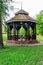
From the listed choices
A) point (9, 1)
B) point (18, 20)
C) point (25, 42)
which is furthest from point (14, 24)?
point (9, 1)

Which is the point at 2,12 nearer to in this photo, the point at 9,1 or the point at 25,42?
the point at 9,1

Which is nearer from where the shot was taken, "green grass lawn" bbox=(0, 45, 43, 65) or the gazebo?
"green grass lawn" bbox=(0, 45, 43, 65)

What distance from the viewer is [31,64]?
35.0ft

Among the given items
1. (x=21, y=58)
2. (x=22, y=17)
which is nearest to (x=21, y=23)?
(x=22, y=17)

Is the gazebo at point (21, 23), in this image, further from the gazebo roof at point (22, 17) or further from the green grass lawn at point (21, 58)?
the green grass lawn at point (21, 58)

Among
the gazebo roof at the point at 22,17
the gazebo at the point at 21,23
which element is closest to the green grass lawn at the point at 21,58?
the gazebo at the point at 21,23

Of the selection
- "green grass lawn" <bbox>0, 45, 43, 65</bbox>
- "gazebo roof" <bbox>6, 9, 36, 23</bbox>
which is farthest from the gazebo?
"green grass lawn" <bbox>0, 45, 43, 65</bbox>

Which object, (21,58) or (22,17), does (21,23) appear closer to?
(22,17)

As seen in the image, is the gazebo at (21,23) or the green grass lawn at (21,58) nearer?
the green grass lawn at (21,58)

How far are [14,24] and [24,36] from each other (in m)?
2.08

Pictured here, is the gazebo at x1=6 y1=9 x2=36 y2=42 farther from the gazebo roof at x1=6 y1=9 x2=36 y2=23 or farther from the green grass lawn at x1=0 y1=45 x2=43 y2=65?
the green grass lawn at x1=0 y1=45 x2=43 y2=65

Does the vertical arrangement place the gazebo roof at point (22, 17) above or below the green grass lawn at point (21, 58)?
above

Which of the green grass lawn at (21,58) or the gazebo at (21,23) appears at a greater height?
the gazebo at (21,23)

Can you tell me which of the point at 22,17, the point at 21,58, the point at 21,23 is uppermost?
the point at 22,17
